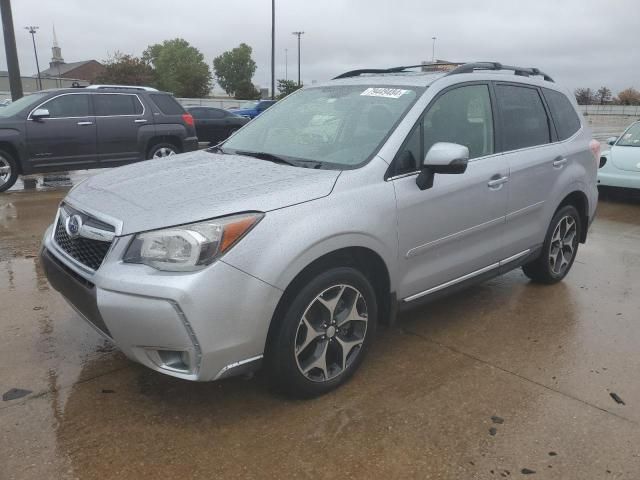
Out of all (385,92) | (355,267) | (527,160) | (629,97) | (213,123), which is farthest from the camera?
(629,97)

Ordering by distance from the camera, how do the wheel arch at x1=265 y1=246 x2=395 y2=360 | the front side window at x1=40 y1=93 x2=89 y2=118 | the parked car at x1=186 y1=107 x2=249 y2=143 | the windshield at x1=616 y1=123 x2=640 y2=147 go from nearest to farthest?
the wheel arch at x1=265 y1=246 x2=395 y2=360 → the windshield at x1=616 y1=123 x2=640 y2=147 → the front side window at x1=40 y1=93 x2=89 y2=118 → the parked car at x1=186 y1=107 x2=249 y2=143

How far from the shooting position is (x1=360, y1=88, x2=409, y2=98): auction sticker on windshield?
12.0 feet

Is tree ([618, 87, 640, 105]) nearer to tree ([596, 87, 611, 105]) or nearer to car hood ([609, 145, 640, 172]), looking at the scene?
tree ([596, 87, 611, 105])

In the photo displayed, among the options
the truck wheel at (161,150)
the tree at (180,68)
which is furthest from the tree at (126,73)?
the truck wheel at (161,150)

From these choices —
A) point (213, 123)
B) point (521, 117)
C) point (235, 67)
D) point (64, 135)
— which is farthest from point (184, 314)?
point (235, 67)

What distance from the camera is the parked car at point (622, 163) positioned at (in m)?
9.03

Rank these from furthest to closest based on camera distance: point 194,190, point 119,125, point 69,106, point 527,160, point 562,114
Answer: point 119,125
point 69,106
point 562,114
point 527,160
point 194,190

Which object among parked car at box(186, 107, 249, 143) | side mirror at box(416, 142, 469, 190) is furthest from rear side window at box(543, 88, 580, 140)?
parked car at box(186, 107, 249, 143)

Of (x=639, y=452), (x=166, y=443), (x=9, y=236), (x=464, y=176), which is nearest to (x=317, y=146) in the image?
(x=464, y=176)

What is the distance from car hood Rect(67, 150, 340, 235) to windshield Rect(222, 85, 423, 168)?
244 millimetres

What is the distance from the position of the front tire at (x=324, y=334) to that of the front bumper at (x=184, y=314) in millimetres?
141

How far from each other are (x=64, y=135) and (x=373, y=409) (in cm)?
881

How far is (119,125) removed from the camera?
10.5 meters

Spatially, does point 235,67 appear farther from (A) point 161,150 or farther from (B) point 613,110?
(A) point 161,150
